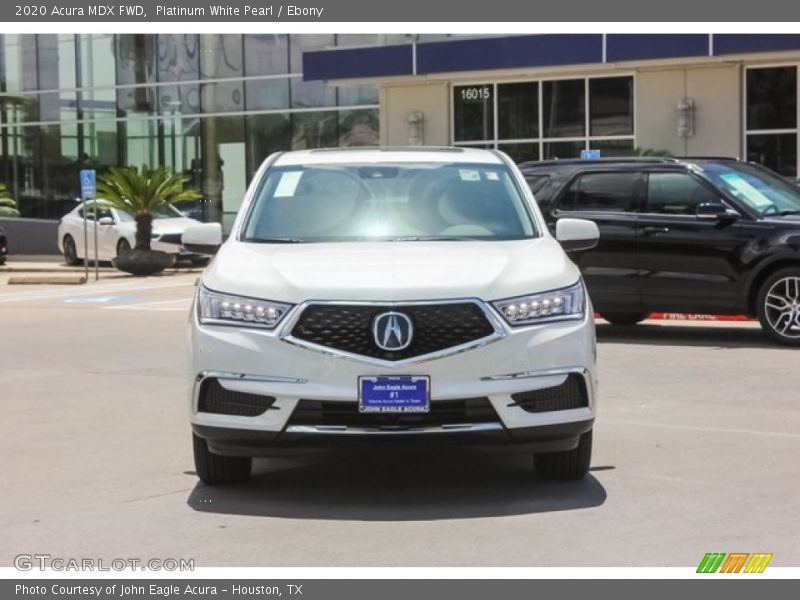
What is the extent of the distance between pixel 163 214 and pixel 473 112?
7657mm

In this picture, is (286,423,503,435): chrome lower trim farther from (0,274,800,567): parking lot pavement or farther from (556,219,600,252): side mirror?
(556,219,600,252): side mirror

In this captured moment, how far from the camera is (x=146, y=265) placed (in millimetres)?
29109

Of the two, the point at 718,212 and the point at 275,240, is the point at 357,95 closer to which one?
the point at 718,212

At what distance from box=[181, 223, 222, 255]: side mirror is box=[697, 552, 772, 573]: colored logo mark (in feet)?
11.4

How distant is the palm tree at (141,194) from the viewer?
29.7 metres

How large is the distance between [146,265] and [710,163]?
1742cm

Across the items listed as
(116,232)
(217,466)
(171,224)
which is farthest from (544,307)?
(116,232)

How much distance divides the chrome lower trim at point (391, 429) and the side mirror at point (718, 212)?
7.45 metres

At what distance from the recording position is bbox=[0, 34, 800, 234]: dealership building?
26625mm

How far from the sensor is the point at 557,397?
6.54m

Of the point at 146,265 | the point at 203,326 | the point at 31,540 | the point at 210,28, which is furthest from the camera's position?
the point at 210,28
